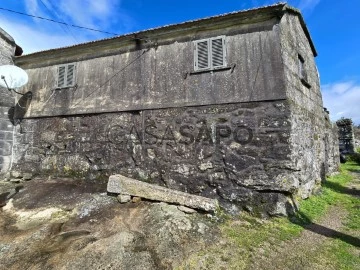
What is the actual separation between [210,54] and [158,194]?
3.94m

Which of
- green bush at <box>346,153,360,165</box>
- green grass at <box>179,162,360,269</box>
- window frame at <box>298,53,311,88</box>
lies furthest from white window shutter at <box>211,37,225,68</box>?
green bush at <box>346,153,360,165</box>

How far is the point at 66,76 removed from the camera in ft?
29.2

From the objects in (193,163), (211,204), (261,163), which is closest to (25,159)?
(193,163)

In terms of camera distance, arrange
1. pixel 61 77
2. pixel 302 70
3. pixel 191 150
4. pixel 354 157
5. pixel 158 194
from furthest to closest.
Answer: pixel 354 157 < pixel 61 77 < pixel 302 70 < pixel 191 150 < pixel 158 194

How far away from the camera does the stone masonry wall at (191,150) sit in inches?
237

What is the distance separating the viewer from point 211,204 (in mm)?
5742

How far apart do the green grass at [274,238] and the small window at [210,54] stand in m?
3.95

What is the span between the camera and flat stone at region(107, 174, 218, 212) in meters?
5.78

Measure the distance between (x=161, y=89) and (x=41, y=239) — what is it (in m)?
4.67

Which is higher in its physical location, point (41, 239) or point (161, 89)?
point (161, 89)

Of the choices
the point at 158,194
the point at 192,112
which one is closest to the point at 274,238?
the point at 158,194

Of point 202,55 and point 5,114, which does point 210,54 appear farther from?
point 5,114

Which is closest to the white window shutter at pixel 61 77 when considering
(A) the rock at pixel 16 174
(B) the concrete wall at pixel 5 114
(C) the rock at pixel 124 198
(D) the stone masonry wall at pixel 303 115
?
(B) the concrete wall at pixel 5 114

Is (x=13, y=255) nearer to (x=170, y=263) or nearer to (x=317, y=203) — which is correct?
(x=170, y=263)
